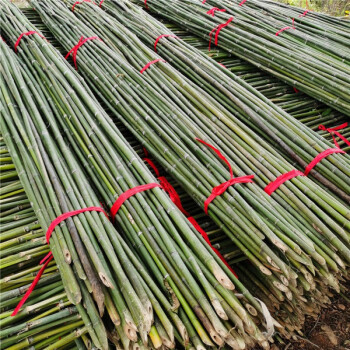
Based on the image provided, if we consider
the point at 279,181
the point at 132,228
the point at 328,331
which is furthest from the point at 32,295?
the point at 328,331

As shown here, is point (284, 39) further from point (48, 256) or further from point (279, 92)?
point (48, 256)

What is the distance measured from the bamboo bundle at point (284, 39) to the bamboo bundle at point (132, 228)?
1.47 meters

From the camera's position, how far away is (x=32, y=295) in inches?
52.8

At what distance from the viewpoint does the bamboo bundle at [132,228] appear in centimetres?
118

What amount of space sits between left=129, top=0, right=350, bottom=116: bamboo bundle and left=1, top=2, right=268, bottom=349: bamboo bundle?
1475mm

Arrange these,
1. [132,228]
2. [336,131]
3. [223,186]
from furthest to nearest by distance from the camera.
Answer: [336,131]
[223,186]
[132,228]

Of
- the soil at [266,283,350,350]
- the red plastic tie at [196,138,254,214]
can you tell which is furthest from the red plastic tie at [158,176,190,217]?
the soil at [266,283,350,350]

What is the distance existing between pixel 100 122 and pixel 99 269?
91cm

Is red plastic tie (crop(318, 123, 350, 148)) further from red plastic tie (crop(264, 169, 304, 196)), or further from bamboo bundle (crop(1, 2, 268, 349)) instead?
bamboo bundle (crop(1, 2, 268, 349))

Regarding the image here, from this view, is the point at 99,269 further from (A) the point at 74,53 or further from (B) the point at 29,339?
(A) the point at 74,53

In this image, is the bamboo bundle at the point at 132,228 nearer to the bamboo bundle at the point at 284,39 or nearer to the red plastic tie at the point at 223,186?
the red plastic tie at the point at 223,186

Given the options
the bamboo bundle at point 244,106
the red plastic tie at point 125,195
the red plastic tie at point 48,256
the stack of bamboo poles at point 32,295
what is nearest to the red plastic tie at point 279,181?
the bamboo bundle at point 244,106

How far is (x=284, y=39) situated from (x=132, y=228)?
7.30 feet

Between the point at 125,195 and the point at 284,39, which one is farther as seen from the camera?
the point at 284,39
